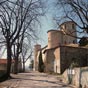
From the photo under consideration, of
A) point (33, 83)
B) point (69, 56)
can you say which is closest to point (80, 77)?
point (33, 83)

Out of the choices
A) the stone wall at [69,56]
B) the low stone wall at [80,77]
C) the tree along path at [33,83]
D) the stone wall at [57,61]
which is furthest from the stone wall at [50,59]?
the low stone wall at [80,77]

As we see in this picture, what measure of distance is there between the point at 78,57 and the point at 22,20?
58.1 feet

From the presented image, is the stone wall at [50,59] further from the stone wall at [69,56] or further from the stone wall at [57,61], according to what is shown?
the stone wall at [69,56]

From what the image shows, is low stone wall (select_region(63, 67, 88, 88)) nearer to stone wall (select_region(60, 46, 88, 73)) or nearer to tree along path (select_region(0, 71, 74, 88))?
tree along path (select_region(0, 71, 74, 88))

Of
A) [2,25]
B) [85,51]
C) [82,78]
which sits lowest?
[82,78]

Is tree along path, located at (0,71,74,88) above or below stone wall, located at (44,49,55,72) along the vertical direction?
below

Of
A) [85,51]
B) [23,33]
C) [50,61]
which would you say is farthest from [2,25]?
[50,61]

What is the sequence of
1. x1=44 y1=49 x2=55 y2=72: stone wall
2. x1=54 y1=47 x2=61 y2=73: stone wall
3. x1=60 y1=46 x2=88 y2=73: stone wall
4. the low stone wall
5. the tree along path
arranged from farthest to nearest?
x1=44 y1=49 x2=55 y2=72: stone wall, x1=54 y1=47 x2=61 y2=73: stone wall, x1=60 y1=46 x2=88 y2=73: stone wall, the tree along path, the low stone wall

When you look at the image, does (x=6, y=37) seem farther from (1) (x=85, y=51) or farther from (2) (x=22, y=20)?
(1) (x=85, y=51)

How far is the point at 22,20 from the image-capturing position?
1463 inches

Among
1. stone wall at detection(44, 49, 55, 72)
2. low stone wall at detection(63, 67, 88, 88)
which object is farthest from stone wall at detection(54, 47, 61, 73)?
low stone wall at detection(63, 67, 88, 88)

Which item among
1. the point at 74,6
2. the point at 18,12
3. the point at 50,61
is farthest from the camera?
the point at 50,61

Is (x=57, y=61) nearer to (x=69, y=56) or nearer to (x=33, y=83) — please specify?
(x=69, y=56)

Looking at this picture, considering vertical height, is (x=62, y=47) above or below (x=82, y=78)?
above
